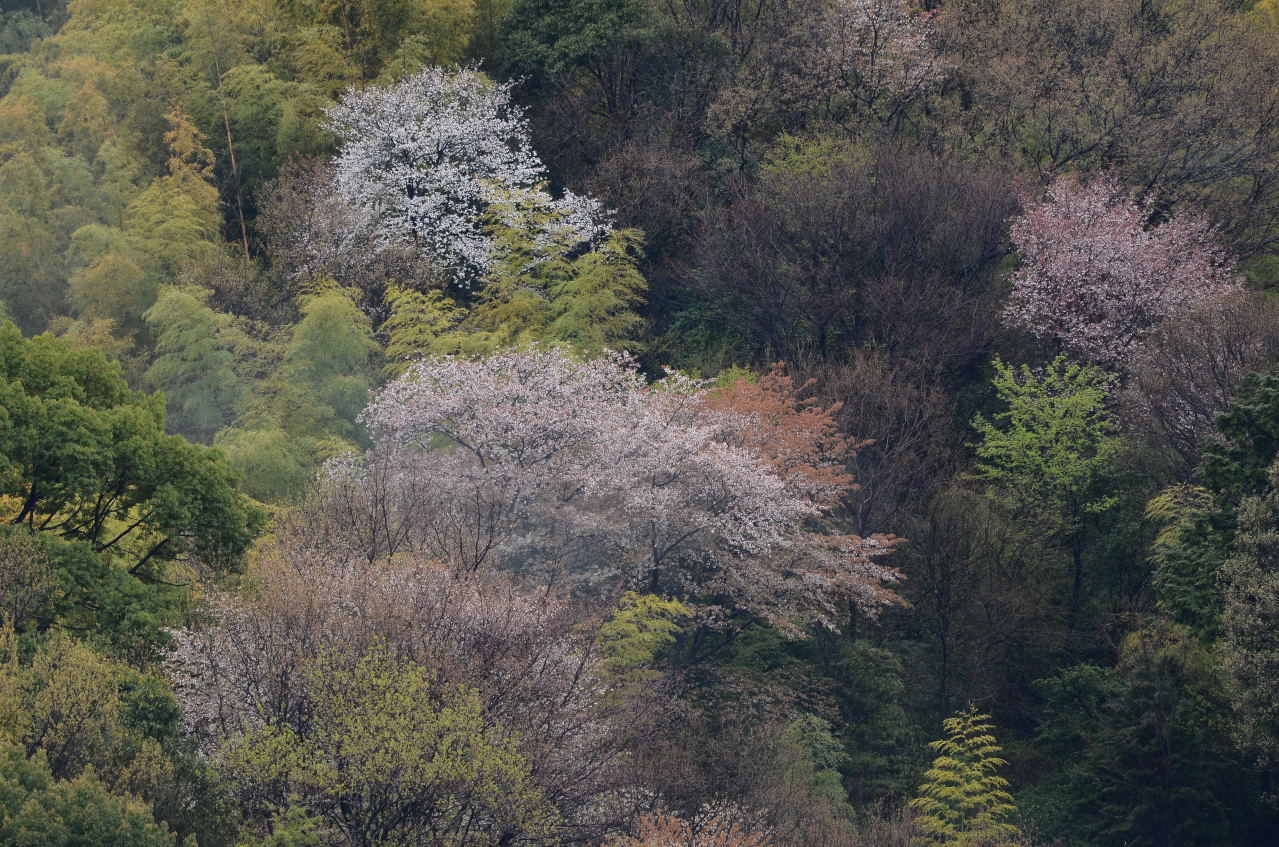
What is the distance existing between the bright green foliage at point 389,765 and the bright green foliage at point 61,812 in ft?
7.83

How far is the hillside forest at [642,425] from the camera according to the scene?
22406 mm

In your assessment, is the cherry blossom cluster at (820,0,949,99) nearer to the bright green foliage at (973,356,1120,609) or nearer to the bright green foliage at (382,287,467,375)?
the bright green foliage at (973,356,1120,609)

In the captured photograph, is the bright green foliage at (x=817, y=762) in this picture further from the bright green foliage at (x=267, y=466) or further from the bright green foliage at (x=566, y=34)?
the bright green foliage at (x=566, y=34)

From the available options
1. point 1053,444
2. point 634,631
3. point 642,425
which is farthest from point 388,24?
point 634,631

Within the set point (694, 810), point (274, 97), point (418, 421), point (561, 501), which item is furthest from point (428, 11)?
point (694, 810)

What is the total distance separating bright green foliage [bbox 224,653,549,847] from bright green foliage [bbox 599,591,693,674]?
6.19 m

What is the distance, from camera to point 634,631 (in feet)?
92.0

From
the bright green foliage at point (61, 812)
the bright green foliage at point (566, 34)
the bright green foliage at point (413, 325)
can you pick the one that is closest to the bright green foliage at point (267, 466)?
the bright green foliage at point (413, 325)

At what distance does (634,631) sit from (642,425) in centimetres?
524

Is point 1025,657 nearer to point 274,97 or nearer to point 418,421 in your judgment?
point 418,421

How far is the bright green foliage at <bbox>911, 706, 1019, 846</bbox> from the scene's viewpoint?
2800 centimetres

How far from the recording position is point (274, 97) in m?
47.4

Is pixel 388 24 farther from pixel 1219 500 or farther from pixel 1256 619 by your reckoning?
pixel 1256 619

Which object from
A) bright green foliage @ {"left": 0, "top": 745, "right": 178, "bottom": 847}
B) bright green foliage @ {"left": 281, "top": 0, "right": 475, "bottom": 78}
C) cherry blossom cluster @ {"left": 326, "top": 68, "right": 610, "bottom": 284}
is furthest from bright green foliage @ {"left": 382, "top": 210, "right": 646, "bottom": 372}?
bright green foliage @ {"left": 0, "top": 745, "right": 178, "bottom": 847}
